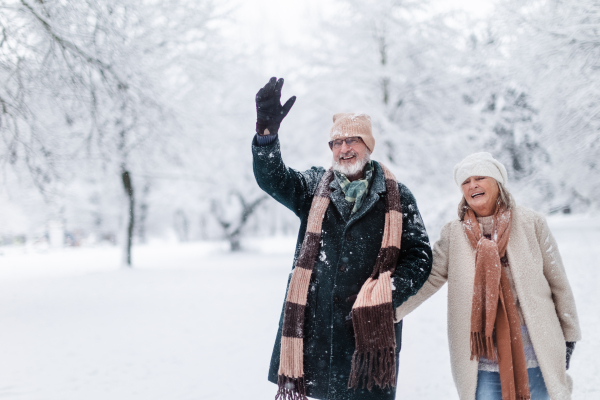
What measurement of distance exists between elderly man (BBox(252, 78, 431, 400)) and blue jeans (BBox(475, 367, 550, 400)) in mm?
460

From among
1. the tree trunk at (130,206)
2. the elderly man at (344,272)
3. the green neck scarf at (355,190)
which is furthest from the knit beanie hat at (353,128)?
the tree trunk at (130,206)

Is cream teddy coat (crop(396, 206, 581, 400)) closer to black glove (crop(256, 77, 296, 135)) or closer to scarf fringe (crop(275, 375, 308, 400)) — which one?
scarf fringe (crop(275, 375, 308, 400))

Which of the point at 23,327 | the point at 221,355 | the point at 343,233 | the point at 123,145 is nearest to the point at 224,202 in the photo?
the point at 123,145

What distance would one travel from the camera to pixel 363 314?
1.76 meters

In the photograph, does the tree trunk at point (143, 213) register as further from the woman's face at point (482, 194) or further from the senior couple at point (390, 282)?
the woman's face at point (482, 194)

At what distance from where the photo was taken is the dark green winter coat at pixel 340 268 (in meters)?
1.87

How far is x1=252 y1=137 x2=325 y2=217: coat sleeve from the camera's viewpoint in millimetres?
1863

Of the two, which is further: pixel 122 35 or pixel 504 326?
pixel 122 35

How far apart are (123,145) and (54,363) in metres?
5.03

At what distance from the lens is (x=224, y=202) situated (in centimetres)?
1672

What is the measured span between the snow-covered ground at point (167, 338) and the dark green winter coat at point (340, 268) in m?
1.83

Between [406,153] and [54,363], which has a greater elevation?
[406,153]

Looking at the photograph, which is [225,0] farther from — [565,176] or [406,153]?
[565,176]

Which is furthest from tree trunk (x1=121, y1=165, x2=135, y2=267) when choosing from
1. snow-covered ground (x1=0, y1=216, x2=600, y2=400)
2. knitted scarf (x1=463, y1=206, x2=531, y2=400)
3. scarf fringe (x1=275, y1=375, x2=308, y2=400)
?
knitted scarf (x1=463, y1=206, x2=531, y2=400)
